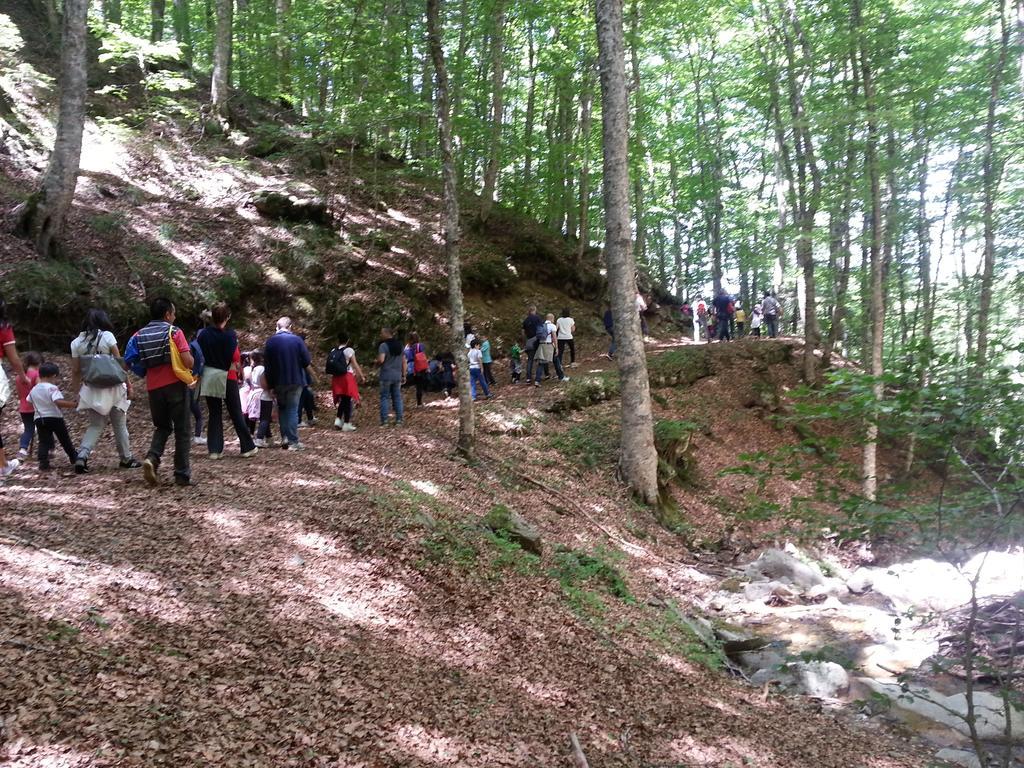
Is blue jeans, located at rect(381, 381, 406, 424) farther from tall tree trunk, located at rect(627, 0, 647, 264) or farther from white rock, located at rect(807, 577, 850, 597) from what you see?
tall tree trunk, located at rect(627, 0, 647, 264)

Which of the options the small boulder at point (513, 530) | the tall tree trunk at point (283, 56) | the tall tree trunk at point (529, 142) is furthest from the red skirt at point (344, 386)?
the tall tree trunk at point (529, 142)

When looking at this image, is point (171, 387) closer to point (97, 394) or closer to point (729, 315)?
point (97, 394)

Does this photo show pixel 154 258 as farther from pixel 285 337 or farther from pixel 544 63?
pixel 544 63

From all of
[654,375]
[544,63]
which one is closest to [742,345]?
[654,375]

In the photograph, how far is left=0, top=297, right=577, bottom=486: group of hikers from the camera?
21.9ft

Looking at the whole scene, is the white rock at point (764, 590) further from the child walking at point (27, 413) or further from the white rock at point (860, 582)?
the child walking at point (27, 413)

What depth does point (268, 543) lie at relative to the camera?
233 inches

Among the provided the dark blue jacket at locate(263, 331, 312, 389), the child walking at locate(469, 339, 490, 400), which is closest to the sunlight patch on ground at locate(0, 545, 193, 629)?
the dark blue jacket at locate(263, 331, 312, 389)

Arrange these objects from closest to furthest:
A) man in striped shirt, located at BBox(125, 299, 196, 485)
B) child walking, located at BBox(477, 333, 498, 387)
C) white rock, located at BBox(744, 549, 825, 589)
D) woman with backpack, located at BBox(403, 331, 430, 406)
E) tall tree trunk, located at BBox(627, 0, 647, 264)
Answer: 1. man in striped shirt, located at BBox(125, 299, 196, 485)
2. white rock, located at BBox(744, 549, 825, 589)
3. woman with backpack, located at BBox(403, 331, 430, 406)
4. child walking, located at BBox(477, 333, 498, 387)
5. tall tree trunk, located at BBox(627, 0, 647, 264)

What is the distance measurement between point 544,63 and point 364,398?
11.9m

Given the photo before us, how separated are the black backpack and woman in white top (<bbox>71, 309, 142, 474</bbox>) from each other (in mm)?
3801

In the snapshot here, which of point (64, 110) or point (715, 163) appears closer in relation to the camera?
point (64, 110)

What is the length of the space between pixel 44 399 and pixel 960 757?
35.6ft

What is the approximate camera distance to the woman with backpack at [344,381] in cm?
1123
